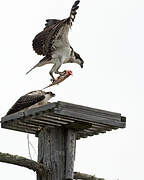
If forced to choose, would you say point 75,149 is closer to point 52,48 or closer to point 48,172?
point 48,172

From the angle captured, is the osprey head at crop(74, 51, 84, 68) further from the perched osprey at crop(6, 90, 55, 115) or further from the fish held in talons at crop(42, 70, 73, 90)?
the perched osprey at crop(6, 90, 55, 115)

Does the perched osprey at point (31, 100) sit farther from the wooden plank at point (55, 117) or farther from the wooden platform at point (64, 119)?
the wooden plank at point (55, 117)

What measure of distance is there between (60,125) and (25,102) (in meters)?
0.46

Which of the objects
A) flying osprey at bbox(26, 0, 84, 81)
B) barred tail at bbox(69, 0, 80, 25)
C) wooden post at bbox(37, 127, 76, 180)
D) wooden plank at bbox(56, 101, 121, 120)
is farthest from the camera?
flying osprey at bbox(26, 0, 84, 81)

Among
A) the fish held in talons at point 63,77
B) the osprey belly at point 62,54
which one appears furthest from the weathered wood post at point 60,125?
the osprey belly at point 62,54

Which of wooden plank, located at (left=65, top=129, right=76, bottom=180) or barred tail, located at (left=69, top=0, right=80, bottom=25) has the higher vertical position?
barred tail, located at (left=69, top=0, right=80, bottom=25)

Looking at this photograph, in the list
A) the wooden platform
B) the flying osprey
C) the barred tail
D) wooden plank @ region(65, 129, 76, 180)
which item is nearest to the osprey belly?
the flying osprey

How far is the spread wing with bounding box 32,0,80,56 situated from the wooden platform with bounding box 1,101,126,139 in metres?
0.99

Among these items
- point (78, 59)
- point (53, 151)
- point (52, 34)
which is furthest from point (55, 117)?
point (78, 59)

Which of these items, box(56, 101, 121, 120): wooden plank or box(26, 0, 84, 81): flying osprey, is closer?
box(56, 101, 121, 120): wooden plank

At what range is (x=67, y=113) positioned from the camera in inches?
202

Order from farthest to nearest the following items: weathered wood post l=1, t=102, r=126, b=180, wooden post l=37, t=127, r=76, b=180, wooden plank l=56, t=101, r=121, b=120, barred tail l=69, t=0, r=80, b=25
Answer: barred tail l=69, t=0, r=80, b=25 < wooden post l=37, t=127, r=76, b=180 < weathered wood post l=1, t=102, r=126, b=180 < wooden plank l=56, t=101, r=121, b=120

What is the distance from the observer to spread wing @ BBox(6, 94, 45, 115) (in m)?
5.59

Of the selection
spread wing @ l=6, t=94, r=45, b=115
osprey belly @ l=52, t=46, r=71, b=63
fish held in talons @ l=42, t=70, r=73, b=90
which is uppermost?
osprey belly @ l=52, t=46, r=71, b=63
